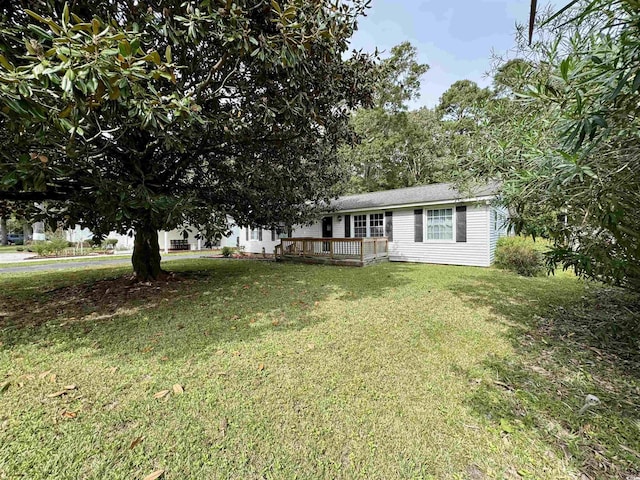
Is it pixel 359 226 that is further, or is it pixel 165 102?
pixel 359 226

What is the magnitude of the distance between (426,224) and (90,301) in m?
11.3

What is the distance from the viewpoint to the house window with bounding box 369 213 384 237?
13.4 m

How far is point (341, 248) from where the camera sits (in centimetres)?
1223

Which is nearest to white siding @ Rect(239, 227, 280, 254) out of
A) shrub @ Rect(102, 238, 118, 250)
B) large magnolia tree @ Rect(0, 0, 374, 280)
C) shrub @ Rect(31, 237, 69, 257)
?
large magnolia tree @ Rect(0, 0, 374, 280)

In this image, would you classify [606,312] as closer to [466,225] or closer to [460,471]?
[460,471]

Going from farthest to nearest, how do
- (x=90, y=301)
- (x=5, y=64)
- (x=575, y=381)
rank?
(x=90, y=301) < (x=575, y=381) < (x=5, y=64)

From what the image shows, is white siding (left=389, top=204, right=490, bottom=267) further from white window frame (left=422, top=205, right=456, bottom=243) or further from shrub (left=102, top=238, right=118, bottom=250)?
shrub (left=102, top=238, right=118, bottom=250)

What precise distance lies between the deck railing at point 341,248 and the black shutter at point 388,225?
0.26 meters

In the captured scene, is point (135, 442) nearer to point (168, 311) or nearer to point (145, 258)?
point (168, 311)

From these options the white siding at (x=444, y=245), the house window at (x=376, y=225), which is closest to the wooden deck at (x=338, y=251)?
the house window at (x=376, y=225)

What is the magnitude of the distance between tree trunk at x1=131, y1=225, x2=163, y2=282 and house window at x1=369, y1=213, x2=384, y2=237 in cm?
911

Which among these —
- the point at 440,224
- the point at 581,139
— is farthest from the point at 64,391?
the point at 440,224

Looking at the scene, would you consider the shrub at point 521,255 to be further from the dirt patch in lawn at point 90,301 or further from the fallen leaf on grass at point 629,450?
the dirt patch in lawn at point 90,301

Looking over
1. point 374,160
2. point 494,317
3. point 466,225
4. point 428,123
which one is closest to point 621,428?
point 494,317
